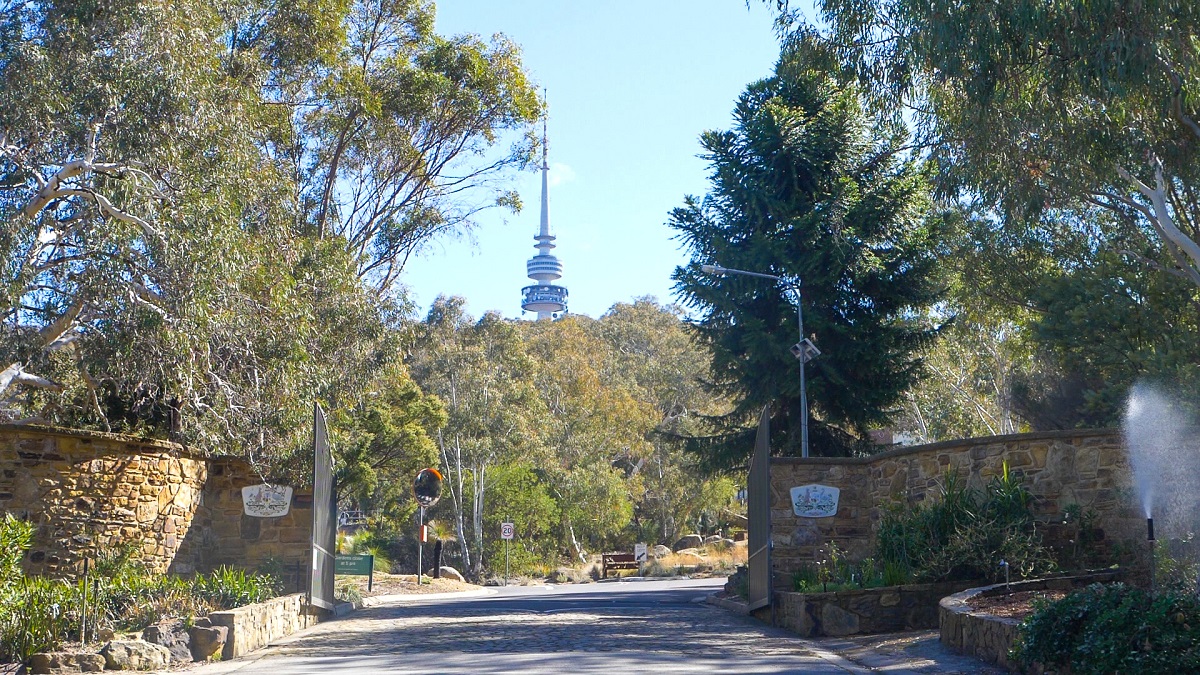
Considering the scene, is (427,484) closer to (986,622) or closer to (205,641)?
(205,641)

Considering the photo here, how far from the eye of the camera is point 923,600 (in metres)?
13.2

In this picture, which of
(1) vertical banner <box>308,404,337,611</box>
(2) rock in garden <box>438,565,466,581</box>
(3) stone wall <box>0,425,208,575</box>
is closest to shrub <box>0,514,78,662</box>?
(1) vertical banner <box>308,404,337,611</box>

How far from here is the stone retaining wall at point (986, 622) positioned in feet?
31.1

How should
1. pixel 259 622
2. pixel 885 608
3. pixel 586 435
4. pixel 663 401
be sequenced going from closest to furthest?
pixel 259 622
pixel 885 608
pixel 586 435
pixel 663 401

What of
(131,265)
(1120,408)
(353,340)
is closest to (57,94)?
(131,265)

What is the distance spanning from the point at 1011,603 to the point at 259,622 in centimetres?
779

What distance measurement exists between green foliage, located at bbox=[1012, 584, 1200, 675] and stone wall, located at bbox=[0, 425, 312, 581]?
37.2 ft

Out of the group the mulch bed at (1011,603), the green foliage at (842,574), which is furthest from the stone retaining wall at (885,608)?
A: the mulch bed at (1011,603)

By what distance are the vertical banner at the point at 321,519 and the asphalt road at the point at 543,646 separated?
51 centimetres

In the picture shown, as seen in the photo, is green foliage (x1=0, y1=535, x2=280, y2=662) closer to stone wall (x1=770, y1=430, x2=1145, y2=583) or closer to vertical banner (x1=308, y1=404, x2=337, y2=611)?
vertical banner (x1=308, y1=404, x2=337, y2=611)

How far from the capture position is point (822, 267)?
23.5 m

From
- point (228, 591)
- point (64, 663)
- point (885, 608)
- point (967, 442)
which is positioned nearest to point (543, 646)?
point (885, 608)

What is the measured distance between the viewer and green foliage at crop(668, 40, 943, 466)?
77.1 ft

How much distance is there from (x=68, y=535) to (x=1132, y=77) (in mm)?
13979
